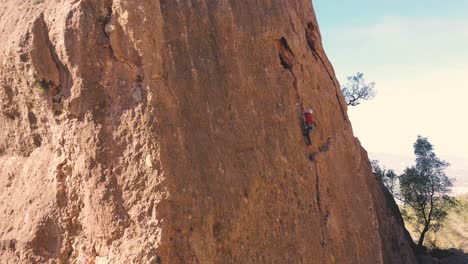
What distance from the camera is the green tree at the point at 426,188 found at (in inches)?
1233

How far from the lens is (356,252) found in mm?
14203

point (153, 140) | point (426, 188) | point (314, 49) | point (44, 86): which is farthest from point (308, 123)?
point (426, 188)

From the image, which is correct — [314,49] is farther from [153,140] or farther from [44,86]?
[44,86]

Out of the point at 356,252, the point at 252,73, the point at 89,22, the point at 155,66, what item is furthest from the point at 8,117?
the point at 356,252

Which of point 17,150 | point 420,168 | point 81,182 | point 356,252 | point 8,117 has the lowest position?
point 356,252

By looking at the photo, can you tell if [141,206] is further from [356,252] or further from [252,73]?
[356,252]

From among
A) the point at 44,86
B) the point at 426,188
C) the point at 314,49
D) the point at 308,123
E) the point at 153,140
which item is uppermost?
the point at 314,49

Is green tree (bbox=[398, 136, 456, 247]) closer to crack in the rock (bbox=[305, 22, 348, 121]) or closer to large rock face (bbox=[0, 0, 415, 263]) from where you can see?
crack in the rock (bbox=[305, 22, 348, 121])

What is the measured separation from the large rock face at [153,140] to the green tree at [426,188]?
19995mm

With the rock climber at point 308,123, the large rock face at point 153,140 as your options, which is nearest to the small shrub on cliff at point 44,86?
the large rock face at point 153,140

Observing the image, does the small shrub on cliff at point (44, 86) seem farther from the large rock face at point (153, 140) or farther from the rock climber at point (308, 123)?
the rock climber at point (308, 123)

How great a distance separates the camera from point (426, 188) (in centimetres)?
3133

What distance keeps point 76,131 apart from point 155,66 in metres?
2.43

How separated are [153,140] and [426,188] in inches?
1017
